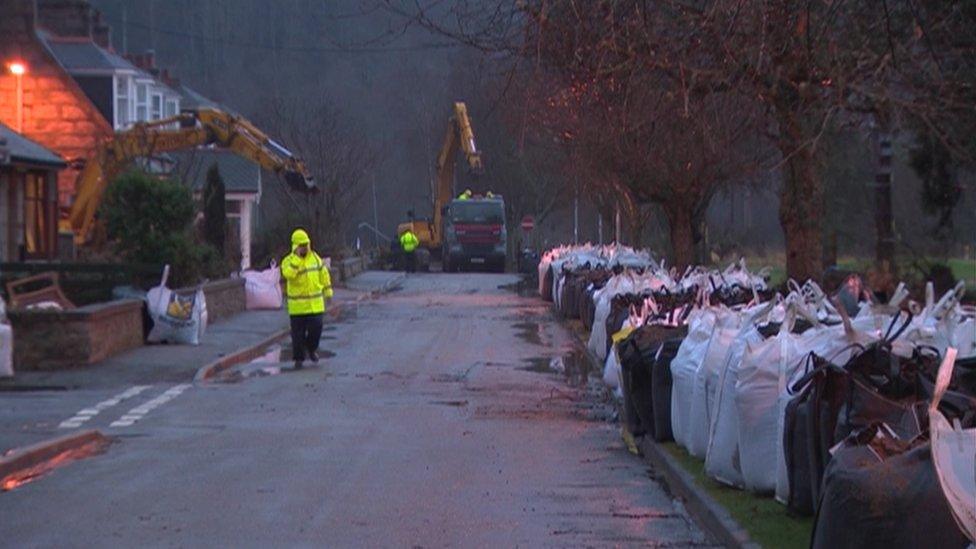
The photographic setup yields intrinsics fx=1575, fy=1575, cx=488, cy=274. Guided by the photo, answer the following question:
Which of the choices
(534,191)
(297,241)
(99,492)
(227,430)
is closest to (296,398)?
(227,430)

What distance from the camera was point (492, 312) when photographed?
120ft

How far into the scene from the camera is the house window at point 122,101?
162 ft

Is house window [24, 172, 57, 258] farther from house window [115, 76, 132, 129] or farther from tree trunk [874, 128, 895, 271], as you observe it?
tree trunk [874, 128, 895, 271]

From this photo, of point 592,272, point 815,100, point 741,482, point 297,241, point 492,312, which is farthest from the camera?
point 492,312

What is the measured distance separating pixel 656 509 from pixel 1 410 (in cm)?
847

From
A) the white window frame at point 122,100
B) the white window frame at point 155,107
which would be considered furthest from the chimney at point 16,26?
the white window frame at point 155,107

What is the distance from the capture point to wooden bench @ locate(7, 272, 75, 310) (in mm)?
23312

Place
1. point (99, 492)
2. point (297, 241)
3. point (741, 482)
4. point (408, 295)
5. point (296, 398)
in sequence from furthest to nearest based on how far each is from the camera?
point (408, 295)
point (297, 241)
point (296, 398)
point (99, 492)
point (741, 482)

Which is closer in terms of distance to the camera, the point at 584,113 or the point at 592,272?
the point at 584,113

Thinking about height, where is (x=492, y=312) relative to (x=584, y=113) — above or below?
below

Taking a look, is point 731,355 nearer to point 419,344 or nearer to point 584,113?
point 584,113

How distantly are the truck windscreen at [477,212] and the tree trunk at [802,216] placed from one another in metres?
43.4

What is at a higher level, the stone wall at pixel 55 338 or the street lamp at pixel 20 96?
the street lamp at pixel 20 96

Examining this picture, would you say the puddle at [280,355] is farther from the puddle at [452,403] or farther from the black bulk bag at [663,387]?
the black bulk bag at [663,387]
